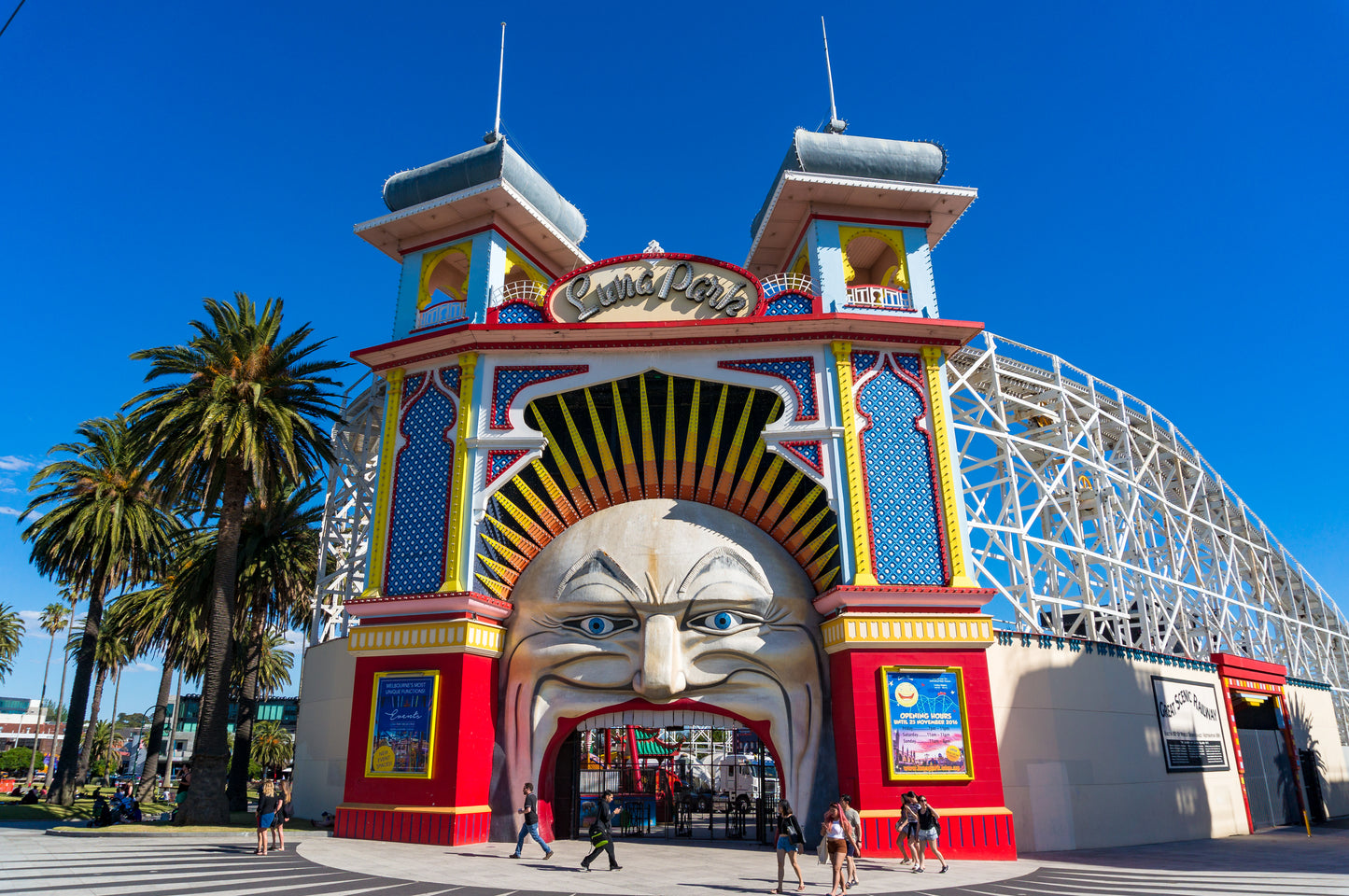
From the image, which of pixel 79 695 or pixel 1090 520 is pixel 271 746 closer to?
pixel 79 695

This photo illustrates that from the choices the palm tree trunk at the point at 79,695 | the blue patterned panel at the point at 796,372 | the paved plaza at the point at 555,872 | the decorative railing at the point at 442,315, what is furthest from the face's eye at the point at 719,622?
the palm tree trunk at the point at 79,695

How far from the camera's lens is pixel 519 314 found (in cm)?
2195

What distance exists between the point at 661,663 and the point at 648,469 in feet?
16.5

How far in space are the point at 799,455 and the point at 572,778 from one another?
10011 millimetres

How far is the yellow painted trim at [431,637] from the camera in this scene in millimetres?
19328

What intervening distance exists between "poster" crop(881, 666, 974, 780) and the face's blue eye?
338 centimetres

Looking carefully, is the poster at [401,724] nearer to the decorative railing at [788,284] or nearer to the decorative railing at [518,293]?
the decorative railing at [518,293]

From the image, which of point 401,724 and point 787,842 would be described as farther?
point 401,724

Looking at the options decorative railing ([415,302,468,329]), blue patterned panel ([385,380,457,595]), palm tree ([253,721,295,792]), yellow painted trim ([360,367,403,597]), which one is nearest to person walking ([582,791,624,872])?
blue patterned panel ([385,380,457,595])

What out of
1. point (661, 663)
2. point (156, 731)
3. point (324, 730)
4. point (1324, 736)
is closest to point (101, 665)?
point (156, 731)

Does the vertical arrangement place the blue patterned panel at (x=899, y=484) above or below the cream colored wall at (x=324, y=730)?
above

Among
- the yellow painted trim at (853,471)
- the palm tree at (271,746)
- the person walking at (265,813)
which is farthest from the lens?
the palm tree at (271,746)

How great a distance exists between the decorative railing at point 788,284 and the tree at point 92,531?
78.1 feet

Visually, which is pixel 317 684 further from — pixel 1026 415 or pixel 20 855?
pixel 1026 415
